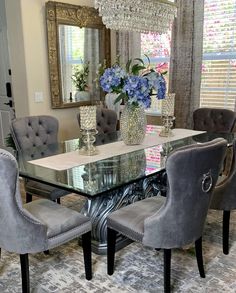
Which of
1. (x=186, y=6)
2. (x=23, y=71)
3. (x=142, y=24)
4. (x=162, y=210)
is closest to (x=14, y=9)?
(x=23, y=71)

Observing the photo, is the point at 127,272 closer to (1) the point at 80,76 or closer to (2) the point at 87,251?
(2) the point at 87,251

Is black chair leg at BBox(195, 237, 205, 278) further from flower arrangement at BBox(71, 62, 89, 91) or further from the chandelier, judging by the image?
flower arrangement at BBox(71, 62, 89, 91)

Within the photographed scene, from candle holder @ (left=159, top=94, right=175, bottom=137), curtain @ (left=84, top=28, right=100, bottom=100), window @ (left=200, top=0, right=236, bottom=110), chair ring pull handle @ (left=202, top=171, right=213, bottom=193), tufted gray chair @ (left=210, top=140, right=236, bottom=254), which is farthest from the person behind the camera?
curtain @ (left=84, top=28, right=100, bottom=100)

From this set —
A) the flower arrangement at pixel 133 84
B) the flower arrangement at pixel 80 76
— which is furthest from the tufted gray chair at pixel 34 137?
the flower arrangement at pixel 80 76

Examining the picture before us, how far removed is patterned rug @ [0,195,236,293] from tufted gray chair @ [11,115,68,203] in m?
0.51

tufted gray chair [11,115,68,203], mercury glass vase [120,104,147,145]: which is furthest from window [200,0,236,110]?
tufted gray chair [11,115,68,203]

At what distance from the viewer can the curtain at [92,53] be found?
189 inches

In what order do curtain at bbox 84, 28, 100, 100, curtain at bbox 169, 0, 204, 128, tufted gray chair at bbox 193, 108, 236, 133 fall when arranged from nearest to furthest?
tufted gray chair at bbox 193, 108, 236, 133 → curtain at bbox 169, 0, 204, 128 → curtain at bbox 84, 28, 100, 100

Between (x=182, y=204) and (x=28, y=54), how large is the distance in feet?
10.1

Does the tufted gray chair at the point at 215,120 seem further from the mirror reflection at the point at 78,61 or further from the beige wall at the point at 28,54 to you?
the beige wall at the point at 28,54

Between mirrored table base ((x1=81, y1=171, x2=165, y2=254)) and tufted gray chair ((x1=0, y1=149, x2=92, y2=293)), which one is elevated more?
tufted gray chair ((x1=0, y1=149, x2=92, y2=293))

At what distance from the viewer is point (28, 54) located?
13.1 ft

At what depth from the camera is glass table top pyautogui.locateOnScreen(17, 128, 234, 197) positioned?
6.38 ft

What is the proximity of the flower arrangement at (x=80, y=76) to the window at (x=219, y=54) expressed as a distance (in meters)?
1.73
